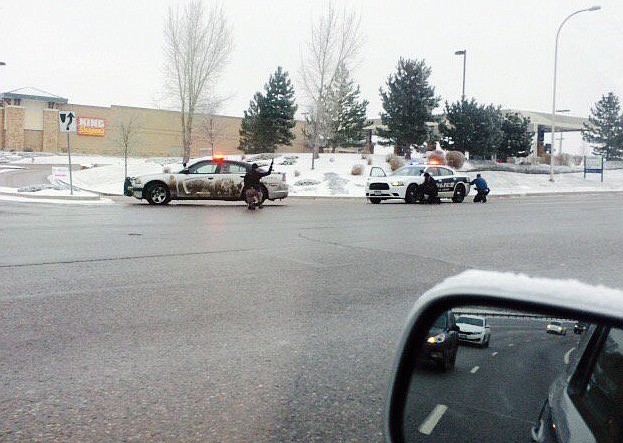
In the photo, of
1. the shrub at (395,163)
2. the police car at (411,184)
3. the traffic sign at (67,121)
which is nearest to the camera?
the traffic sign at (67,121)

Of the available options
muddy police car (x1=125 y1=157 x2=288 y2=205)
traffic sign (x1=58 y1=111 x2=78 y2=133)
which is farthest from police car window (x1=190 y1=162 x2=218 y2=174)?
traffic sign (x1=58 y1=111 x2=78 y2=133)

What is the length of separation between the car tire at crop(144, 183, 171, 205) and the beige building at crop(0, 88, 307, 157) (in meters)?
44.6

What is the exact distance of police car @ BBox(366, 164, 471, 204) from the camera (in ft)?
82.1

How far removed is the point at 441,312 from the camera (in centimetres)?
146

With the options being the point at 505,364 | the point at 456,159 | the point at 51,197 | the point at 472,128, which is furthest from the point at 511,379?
the point at 472,128

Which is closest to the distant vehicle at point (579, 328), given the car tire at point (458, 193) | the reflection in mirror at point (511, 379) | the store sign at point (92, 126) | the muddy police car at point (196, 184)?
the reflection in mirror at point (511, 379)

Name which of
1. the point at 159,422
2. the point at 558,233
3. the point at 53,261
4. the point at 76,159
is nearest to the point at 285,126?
the point at 76,159

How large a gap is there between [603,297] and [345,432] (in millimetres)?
2187

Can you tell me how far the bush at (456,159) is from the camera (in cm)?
4325

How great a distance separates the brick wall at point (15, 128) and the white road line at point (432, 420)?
7007 cm

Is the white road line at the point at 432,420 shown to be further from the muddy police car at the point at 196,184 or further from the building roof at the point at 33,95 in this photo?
the building roof at the point at 33,95

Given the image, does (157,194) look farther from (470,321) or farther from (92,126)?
(92,126)

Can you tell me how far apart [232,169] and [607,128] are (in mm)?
75304

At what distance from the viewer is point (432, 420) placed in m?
1.42
